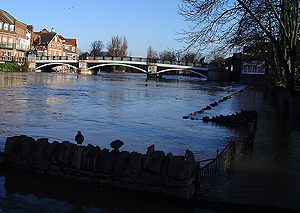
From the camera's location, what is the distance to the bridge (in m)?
87.1

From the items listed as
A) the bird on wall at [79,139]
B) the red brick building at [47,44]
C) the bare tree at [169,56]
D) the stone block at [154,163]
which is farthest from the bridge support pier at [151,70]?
the stone block at [154,163]

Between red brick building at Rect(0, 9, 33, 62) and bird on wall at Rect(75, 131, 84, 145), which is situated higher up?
red brick building at Rect(0, 9, 33, 62)

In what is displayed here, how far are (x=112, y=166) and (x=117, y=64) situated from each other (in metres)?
82.0

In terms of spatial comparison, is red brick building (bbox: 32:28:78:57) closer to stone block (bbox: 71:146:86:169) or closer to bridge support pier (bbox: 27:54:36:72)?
bridge support pier (bbox: 27:54:36:72)

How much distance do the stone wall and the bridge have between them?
80.2 meters

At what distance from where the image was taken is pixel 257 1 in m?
16.5

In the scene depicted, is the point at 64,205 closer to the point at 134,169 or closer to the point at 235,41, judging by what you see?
the point at 134,169

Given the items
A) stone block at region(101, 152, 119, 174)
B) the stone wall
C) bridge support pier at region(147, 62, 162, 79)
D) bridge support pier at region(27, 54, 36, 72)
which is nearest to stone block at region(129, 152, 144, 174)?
the stone wall

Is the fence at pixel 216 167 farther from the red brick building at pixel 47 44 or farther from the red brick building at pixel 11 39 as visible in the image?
the red brick building at pixel 47 44

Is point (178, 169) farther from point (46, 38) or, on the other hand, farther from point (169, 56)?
point (46, 38)

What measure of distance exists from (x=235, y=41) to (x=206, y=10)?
2031 mm

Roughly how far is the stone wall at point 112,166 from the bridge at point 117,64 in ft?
263

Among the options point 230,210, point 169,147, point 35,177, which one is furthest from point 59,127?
point 230,210

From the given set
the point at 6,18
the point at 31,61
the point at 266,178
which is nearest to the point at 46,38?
the point at 31,61
